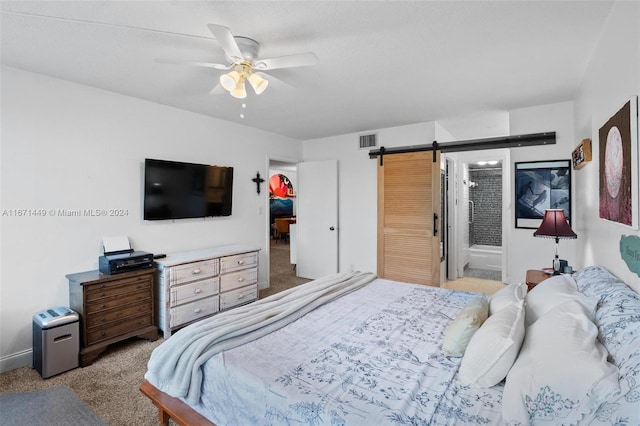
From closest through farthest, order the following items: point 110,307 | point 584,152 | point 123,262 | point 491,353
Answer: point 491,353
point 584,152
point 110,307
point 123,262

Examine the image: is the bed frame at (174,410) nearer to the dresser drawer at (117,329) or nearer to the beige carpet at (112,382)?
the beige carpet at (112,382)

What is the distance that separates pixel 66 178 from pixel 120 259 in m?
0.90

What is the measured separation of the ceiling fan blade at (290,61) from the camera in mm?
1934

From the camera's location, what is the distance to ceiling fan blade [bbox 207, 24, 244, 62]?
1.64m

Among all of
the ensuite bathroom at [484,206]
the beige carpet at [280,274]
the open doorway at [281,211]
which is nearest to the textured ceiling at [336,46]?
the beige carpet at [280,274]

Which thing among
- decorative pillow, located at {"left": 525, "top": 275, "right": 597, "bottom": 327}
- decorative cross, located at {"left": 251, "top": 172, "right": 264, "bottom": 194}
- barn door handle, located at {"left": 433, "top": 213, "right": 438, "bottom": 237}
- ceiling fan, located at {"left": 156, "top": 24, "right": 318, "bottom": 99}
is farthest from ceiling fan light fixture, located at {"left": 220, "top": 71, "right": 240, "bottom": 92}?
barn door handle, located at {"left": 433, "top": 213, "right": 438, "bottom": 237}

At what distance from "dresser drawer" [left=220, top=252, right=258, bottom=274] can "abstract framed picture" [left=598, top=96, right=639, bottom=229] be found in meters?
3.38

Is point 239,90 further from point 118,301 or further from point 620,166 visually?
point 620,166

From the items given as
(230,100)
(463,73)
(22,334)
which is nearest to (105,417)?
(22,334)

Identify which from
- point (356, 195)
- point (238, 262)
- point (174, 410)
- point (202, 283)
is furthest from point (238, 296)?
point (356, 195)

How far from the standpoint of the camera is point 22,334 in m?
2.58

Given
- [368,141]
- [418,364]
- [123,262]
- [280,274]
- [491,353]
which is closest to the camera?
[491,353]

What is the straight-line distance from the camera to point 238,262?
3.73 meters

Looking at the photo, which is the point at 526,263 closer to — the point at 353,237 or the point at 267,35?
the point at 353,237
